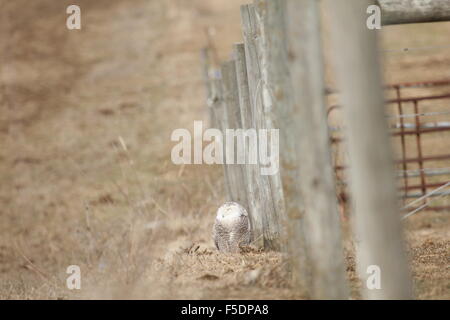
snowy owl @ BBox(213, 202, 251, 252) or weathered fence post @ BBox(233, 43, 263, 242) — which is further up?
weathered fence post @ BBox(233, 43, 263, 242)

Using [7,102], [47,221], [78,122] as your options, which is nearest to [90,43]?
[7,102]

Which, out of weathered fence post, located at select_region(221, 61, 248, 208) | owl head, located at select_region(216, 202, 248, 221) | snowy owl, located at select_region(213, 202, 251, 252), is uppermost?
weathered fence post, located at select_region(221, 61, 248, 208)

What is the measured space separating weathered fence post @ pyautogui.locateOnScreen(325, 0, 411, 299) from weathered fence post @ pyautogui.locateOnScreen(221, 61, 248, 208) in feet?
12.6

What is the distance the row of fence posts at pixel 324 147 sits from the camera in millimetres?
3609

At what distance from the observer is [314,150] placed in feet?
14.2

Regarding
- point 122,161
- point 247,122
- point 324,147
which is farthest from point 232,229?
point 122,161

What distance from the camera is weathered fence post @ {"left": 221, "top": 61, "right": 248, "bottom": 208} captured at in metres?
7.61

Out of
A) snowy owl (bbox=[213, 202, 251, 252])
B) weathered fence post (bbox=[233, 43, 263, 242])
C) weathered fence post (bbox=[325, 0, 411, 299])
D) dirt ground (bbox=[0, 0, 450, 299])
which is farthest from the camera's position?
weathered fence post (bbox=[233, 43, 263, 242])

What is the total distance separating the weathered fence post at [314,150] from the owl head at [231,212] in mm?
2297

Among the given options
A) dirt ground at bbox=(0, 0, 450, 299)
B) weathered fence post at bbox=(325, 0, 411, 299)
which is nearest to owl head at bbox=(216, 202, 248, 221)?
dirt ground at bbox=(0, 0, 450, 299)

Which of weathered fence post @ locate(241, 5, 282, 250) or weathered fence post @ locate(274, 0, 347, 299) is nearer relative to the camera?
weathered fence post @ locate(274, 0, 347, 299)

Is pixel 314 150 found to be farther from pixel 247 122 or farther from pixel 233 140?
pixel 233 140

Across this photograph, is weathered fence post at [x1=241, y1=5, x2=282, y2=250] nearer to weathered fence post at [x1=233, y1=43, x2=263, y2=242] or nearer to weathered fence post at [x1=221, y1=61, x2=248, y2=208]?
weathered fence post at [x1=233, y1=43, x2=263, y2=242]

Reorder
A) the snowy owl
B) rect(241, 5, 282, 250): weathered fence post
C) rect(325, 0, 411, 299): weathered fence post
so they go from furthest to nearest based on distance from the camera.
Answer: the snowy owl, rect(241, 5, 282, 250): weathered fence post, rect(325, 0, 411, 299): weathered fence post
